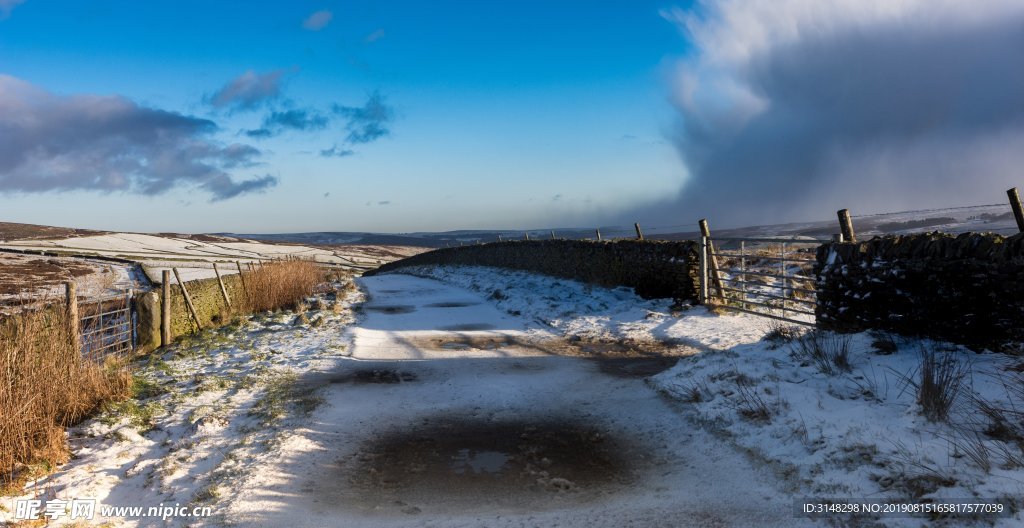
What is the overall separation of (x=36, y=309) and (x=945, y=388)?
9137mm

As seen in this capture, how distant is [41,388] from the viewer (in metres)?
5.49

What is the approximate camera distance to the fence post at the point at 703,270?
41.1 feet

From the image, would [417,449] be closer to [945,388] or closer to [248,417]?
[248,417]

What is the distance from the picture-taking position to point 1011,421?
13.3 feet

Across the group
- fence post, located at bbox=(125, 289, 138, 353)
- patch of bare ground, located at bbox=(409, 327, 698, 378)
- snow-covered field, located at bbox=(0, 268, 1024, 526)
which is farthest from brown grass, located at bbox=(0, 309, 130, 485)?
patch of bare ground, located at bbox=(409, 327, 698, 378)

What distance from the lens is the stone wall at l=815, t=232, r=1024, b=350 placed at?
17.8ft

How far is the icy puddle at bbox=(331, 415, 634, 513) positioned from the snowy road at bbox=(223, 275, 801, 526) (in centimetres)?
2

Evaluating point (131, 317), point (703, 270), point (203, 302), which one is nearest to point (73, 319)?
point (131, 317)

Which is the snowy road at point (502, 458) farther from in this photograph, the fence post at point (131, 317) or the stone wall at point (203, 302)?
the stone wall at point (203, 302)

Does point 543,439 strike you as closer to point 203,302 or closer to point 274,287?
point 203,302

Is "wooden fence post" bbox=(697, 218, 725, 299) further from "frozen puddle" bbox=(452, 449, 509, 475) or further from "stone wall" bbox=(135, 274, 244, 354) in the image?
"stone wall" bbox=(135, 274, 244, 354)

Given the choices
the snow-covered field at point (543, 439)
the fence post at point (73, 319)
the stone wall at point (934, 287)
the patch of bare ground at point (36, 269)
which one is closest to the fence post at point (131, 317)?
the snow-covered field at point (543, 439)

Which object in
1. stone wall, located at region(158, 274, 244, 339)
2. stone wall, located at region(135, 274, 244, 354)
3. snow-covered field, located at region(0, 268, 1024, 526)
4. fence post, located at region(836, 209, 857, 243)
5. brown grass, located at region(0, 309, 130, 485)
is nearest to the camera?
snow-covered field, located at region(0, 268, 1024, 526)

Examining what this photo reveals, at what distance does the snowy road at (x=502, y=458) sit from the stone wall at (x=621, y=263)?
523 cm
